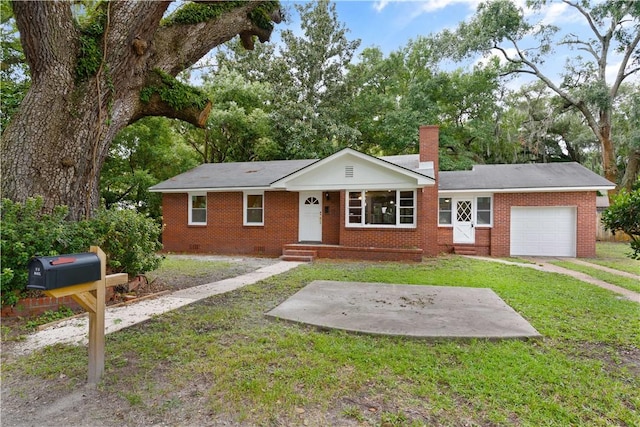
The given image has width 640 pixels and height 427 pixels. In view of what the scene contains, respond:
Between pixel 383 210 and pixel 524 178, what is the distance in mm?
6270

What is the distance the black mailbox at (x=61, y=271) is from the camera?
2.24m

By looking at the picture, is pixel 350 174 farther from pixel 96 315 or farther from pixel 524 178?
pixel 96 315

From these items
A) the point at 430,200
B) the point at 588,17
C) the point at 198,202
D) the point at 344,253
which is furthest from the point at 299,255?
the point at 588,17

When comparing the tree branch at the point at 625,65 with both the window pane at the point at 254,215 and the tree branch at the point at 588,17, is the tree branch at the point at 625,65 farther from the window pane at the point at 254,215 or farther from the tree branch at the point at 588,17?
the window pane at the point at 254,215

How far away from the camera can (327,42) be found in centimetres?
2228

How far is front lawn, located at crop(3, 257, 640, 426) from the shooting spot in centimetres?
245

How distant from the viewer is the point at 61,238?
456 centimetres

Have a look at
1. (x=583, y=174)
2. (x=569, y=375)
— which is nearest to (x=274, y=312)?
(x=569, y=375)

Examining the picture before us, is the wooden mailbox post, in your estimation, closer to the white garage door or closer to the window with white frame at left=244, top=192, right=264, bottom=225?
the window with white frame at left=244, top=192, right=264, bottom=225

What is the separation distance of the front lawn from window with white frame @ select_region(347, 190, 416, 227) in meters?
6.72

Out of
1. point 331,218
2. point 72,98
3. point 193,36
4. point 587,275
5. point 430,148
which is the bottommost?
point 587,275

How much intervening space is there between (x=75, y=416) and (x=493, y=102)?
1019 inches

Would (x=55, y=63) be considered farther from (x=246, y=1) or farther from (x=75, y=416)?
(x=75, y=416)

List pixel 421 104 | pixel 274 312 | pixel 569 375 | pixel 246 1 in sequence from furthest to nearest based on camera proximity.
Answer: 1. pixel 421 104
2. pixel 246 1
3. pixel 274 312
4. pixel 569 375
